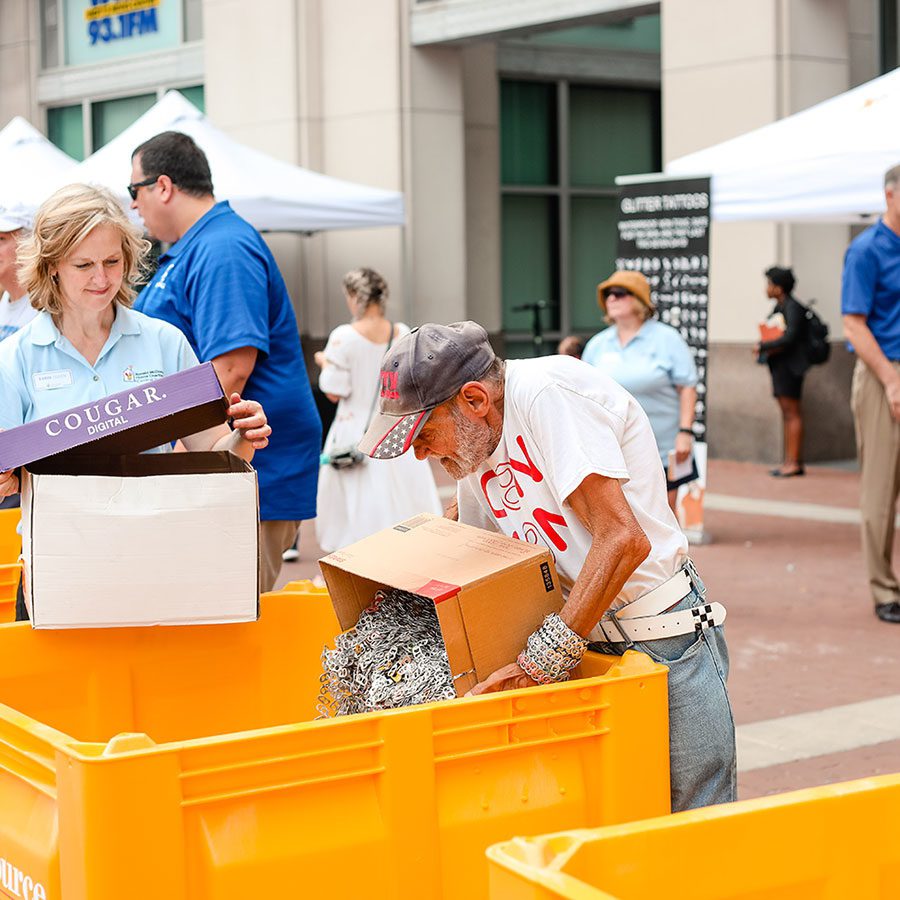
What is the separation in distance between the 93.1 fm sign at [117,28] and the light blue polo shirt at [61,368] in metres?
16.0

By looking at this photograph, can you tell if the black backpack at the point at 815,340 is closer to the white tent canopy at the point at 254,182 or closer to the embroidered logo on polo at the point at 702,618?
the white tent canopy at the point at 254,182

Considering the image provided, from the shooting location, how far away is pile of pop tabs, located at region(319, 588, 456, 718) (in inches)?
111

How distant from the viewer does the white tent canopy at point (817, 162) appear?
764cm

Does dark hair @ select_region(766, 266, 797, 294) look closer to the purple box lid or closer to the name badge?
the name badge

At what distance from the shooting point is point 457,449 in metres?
2.84

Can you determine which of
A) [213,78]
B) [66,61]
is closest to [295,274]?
[213,78]

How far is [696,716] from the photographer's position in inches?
110

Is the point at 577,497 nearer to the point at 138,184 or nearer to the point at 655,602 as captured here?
the point at 655,602

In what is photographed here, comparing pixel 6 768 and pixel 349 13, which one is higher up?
pixel 349 13

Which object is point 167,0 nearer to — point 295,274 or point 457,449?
point 295,274

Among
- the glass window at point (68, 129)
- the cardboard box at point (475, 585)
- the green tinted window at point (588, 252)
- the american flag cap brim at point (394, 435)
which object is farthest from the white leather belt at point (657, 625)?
the glass window at point (68, 129)

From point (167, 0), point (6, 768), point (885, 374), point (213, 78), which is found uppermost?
point (167, 0)

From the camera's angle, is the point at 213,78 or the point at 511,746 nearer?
the point at 511,746

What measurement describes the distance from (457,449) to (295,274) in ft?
46.8
